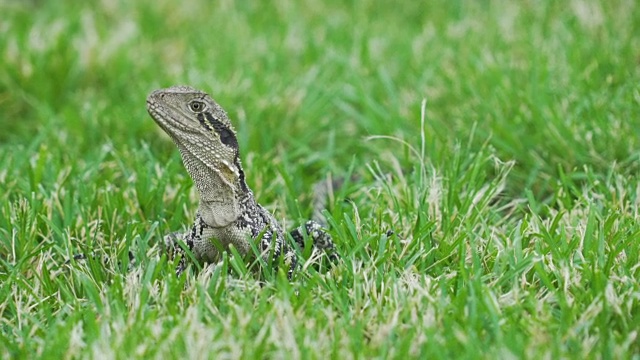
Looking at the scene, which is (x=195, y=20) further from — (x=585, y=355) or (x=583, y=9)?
(x=585, y=355)

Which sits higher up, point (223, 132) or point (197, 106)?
point (197, 106)

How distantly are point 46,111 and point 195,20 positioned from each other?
239cm

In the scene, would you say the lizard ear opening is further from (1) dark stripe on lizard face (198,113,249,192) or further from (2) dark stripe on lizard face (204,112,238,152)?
(2) dark stripe on lizard face (204,112,238,152)

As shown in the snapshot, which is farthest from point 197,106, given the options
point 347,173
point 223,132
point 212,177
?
point 347,173

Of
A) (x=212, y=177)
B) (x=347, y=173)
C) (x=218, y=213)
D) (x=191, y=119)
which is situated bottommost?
(x=347, y=173)

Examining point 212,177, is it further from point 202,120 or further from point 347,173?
point 347,173

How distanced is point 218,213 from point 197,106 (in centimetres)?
49

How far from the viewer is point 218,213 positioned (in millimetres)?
4145

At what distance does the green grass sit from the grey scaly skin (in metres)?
0.16

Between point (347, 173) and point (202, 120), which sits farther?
point (347, 173)

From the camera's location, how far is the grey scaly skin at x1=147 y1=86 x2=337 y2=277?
4.12 m

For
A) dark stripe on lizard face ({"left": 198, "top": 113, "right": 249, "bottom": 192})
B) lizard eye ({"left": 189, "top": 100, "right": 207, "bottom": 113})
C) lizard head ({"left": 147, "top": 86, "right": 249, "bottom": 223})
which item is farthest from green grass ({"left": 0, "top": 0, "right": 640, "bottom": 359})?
lizard eye ({"left": 189, "top": 100, "right": 207, "bottom": 113})

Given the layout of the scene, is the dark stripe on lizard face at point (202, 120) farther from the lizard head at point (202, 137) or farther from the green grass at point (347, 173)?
the green grass at point (347, 173)

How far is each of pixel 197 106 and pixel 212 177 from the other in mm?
328
